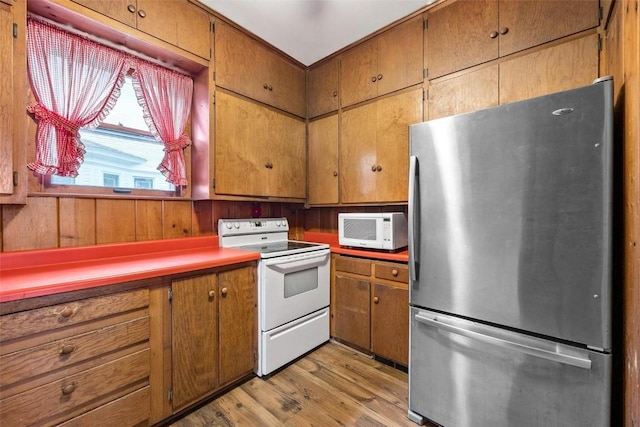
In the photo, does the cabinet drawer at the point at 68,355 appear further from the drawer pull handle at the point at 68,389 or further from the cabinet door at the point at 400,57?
the cabinet door at the point at 400,57

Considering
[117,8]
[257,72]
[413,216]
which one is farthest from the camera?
[257,72]

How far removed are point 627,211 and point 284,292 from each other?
70.7 inches

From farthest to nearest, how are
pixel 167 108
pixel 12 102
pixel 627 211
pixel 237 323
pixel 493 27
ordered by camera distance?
pixel 167 108 < pixel 237 323 < pixel 493 27 < pixel 12 102 < pixel 627 211

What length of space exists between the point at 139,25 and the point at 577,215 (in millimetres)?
2447

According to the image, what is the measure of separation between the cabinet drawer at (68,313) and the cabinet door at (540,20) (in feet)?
8.13

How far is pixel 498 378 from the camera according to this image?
4.10ft

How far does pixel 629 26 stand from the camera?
0.91 meters

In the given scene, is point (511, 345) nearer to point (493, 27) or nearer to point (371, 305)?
point (371, 305)

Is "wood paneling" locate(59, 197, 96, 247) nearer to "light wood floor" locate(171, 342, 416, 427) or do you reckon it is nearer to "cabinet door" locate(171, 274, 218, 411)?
"cabinet door" locate(171, 274, 218, 411)

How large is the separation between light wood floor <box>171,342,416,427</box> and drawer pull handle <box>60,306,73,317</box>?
867 millimetres

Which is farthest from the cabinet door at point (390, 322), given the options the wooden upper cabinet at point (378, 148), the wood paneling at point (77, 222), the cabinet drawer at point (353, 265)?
the wood paneling at point (77, 222)

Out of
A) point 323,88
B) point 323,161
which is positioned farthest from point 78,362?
point 323,88

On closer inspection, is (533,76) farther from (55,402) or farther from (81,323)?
(55,402)

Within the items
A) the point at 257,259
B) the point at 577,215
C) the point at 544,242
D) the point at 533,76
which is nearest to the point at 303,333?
the point at 257,259
